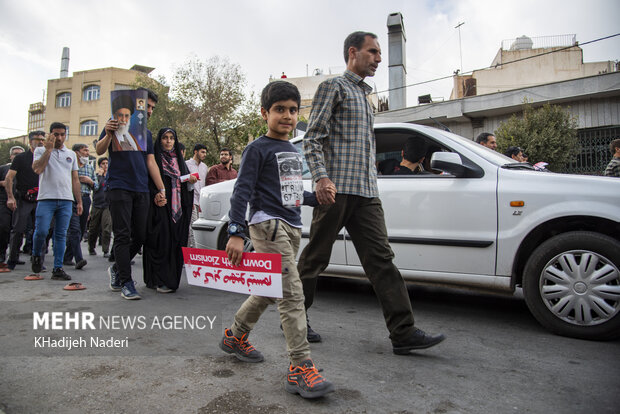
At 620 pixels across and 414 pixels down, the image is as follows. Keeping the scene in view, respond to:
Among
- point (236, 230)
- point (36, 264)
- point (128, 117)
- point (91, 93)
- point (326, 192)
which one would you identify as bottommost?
point (36, 264)

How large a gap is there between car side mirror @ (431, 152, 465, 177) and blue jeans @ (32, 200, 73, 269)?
405cm

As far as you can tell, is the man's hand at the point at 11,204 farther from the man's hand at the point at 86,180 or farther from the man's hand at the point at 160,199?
the man's hand at the point at 160,199

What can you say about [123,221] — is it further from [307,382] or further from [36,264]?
[307,382]

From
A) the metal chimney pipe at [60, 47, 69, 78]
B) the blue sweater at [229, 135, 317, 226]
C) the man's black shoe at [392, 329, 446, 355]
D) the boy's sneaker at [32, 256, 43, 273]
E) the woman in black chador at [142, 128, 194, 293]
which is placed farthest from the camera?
the metal chimney pipe at [60, 47, 69, 78]

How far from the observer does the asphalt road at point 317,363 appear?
2.06m

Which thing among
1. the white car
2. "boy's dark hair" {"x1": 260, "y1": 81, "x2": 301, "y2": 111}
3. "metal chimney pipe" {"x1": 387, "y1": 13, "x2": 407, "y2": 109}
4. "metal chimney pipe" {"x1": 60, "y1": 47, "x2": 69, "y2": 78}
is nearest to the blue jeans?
the white car

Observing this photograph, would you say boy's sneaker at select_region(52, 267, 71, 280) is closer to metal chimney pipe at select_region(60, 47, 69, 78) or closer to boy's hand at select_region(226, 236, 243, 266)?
boy's hand at select_region(226, 236, 243, 266)

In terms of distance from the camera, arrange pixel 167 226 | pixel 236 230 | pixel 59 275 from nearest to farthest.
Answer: pixel 236 230
pixel 167 226
pixel 59 275

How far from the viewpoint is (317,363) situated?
8.63 ft

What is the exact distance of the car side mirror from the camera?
342 centimetres

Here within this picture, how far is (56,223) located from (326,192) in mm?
3834

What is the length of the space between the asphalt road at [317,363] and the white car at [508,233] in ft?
0.95

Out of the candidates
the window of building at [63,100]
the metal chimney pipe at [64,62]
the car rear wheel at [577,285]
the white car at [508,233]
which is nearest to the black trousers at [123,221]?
the white car at [508,233]

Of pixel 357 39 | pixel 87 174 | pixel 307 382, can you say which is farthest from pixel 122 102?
pixel 87 174
